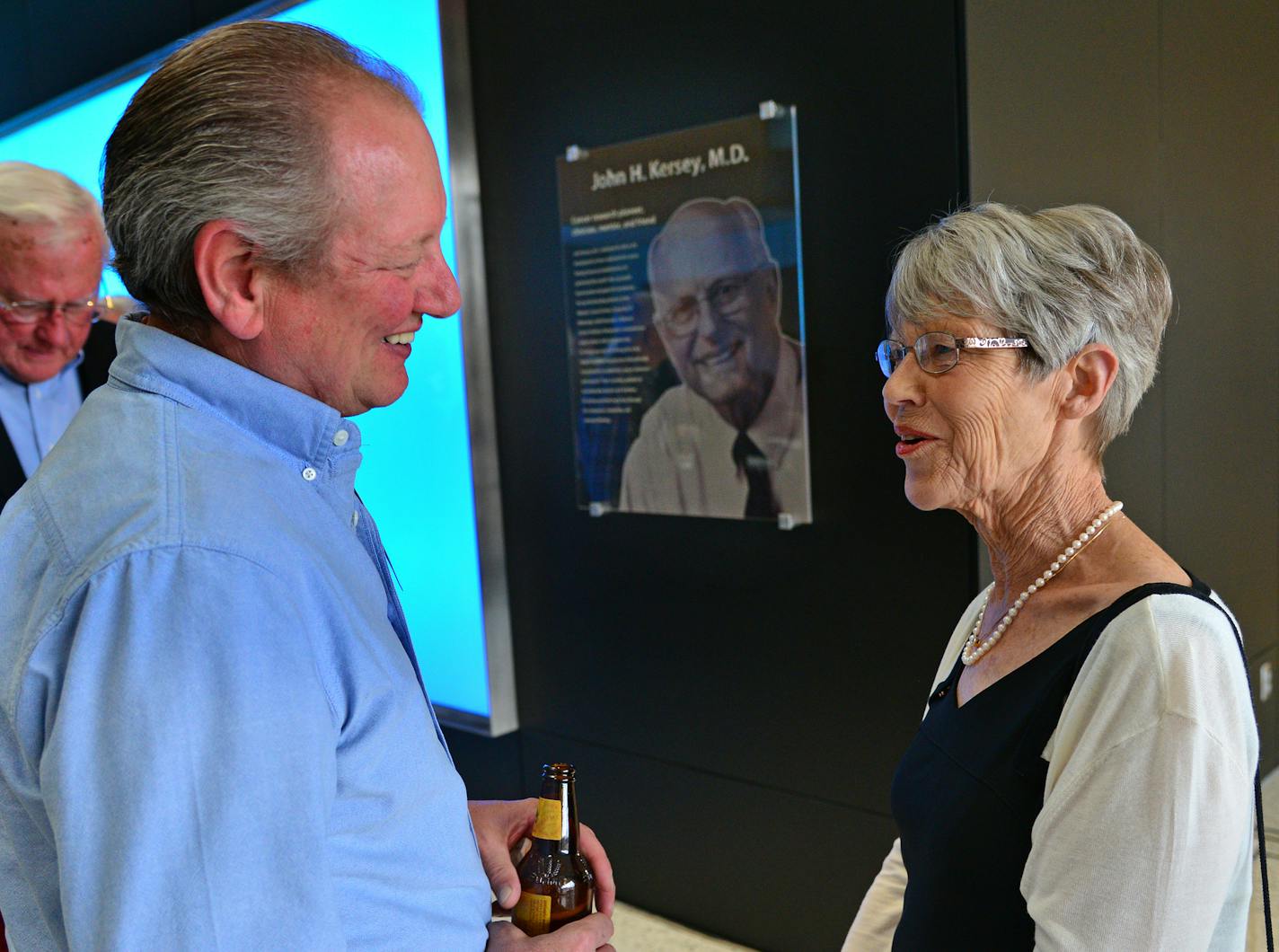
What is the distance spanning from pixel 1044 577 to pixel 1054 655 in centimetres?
16

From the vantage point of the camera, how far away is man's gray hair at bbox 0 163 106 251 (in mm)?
2555

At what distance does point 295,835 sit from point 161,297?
52cm

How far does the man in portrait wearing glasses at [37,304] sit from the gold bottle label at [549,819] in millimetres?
1804

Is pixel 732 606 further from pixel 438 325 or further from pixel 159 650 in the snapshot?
pixel 159 650

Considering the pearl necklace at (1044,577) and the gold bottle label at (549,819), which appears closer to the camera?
the gold bottle label at (549,819)

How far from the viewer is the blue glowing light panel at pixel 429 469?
3.44 meters

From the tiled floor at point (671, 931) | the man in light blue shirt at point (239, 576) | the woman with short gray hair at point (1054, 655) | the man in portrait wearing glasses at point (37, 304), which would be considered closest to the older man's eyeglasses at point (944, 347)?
the woman with short gray hair at point (1054, 655)

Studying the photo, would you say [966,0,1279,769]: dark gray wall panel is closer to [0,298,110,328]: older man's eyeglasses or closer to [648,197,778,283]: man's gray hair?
[648,197,778,283]: man's gray hair

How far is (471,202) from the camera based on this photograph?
3.44 metres

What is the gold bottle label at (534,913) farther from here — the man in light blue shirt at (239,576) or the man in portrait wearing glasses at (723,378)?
the man in portrait wearing glasses at (723,378)

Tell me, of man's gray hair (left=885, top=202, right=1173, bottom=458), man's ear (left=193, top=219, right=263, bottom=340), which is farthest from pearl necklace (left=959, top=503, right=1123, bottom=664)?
man's ear (left=193, top=219, right=263, bottom=340)

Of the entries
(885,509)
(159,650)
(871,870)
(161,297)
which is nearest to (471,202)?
(885,509)

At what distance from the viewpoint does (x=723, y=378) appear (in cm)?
289

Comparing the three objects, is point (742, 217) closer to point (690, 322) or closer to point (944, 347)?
point (690, 322)
